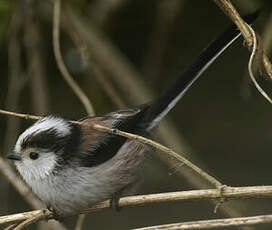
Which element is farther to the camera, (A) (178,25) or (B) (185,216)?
(A) (178,25)

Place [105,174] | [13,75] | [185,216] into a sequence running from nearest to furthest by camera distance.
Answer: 1. [105,174]
2. [13,75]
3. [185,216]

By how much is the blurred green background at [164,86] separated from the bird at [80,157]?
4.46 ft

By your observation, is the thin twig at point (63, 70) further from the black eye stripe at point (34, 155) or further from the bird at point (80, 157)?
the black eye stripe at point (34, 155)

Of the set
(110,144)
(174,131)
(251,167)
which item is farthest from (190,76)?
(251,167)

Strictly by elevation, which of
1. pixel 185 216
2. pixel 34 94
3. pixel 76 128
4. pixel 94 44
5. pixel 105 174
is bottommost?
pixel 185 216

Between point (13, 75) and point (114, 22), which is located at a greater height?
point (114, 22)

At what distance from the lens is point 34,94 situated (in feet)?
15.1

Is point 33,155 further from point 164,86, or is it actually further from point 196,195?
point 164,86

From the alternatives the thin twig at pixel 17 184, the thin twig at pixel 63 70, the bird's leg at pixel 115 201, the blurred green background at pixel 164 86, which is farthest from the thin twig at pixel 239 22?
the blurred green background at pixel 164 86

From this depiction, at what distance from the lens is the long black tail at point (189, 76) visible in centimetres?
317

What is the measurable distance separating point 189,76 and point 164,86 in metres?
1.85

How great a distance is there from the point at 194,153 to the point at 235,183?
1.32 feet

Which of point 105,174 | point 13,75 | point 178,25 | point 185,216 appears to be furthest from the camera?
point 178,25

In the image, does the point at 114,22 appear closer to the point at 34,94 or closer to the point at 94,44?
the point at 94,44
